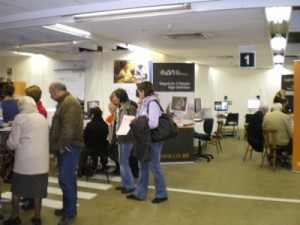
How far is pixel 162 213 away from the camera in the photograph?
4.23 m

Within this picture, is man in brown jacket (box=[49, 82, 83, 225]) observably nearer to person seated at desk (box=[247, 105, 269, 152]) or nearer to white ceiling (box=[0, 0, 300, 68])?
white ceiling (box=[0, 0, 300, 68])

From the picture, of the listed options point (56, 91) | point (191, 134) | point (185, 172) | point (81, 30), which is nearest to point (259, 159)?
point (191, 134)

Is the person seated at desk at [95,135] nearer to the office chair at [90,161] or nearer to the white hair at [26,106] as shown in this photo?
the office chair at [90,161]

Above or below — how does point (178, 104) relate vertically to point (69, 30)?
below

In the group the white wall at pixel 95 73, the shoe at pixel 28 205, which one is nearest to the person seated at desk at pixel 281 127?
the white wall at pixel 95 73

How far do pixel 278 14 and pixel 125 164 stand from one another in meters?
3.26

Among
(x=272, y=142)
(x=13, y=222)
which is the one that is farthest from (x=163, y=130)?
(x=272, y=142)

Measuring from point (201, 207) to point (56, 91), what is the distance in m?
2.29

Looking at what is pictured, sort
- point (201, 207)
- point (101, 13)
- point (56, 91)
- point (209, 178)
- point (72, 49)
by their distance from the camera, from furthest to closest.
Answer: point (72, 49) < point (209, 178) < point (101, 13) < point (201, 207) < point (56, 91)

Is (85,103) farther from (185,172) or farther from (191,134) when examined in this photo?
(185,172)

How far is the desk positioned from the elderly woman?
3.94 m

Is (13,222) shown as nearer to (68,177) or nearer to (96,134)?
(68,177)

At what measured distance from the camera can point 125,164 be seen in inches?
193

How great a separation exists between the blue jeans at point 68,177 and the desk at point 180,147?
11.8 feet
